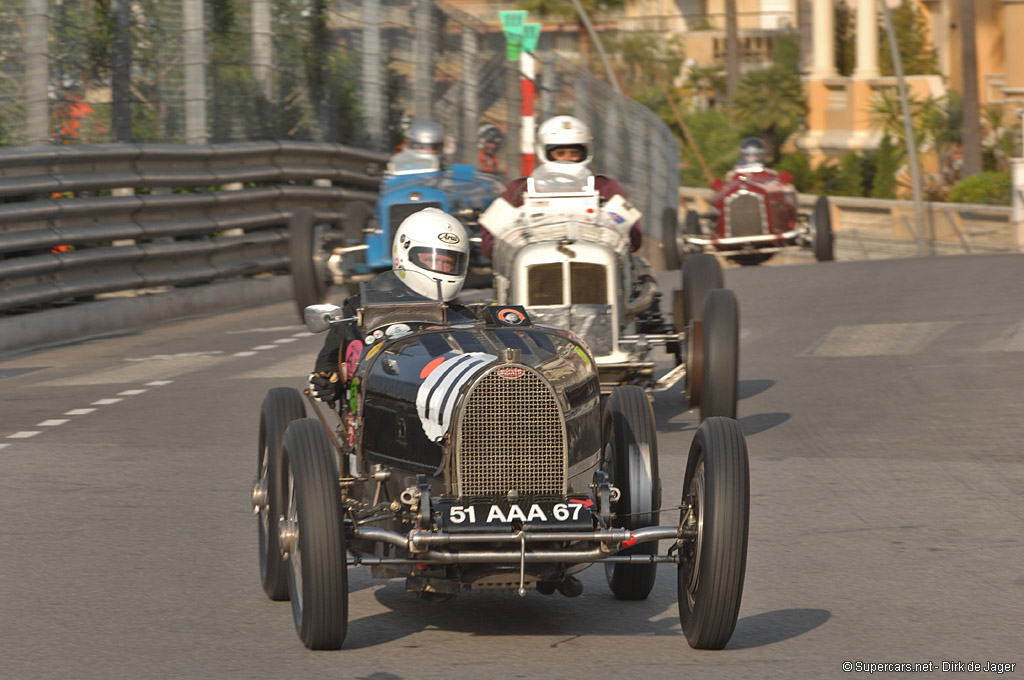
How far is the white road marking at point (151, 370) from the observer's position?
47.4ft

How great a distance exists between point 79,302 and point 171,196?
244cm

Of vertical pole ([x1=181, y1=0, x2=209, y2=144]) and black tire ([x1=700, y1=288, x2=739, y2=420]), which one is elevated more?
vertical pole ([x1=181, y1=0, x2=209, y2=144])

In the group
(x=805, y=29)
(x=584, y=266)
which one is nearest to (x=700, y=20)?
(x=805, y=29)

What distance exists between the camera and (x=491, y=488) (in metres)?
6.46

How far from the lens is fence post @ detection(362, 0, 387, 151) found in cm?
2598

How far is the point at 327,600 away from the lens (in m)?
6.20

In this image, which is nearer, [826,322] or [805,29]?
[826,322]

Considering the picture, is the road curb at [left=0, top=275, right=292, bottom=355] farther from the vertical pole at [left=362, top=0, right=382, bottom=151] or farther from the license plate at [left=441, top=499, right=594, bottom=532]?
the license plate at [left=441, top=499, right=594, bottom=532]

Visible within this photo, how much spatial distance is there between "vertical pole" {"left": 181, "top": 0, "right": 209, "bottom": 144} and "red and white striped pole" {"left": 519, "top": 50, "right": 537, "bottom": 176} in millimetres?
7770

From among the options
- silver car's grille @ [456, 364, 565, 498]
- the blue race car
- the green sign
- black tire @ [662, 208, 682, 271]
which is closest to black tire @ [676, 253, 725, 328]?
the blue race car

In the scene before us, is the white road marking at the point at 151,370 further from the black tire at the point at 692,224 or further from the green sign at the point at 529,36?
the green sign at the point at 529,36

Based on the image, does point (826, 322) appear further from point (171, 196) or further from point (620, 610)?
point (620, 610)

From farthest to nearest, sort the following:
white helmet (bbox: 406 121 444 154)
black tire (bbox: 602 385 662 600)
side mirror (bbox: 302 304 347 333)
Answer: white helmet (bbox: 406 121 444 154) < side mirror (bbox: 302 304 347 333) < black tire (bbox: 602 385 662 600)

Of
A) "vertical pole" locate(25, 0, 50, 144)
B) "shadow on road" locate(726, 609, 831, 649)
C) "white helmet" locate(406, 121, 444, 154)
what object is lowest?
"shadow on road" locate(726, 609, 831, 649)
